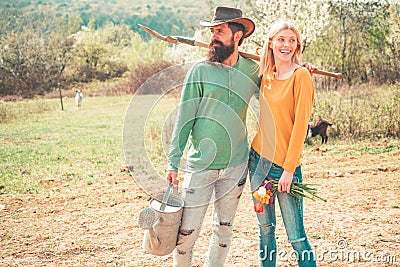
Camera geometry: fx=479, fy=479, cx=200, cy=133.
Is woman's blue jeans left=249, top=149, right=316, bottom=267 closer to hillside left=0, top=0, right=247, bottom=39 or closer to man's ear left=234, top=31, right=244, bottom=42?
man's ear left=234, top=31, right=244, bottom=42

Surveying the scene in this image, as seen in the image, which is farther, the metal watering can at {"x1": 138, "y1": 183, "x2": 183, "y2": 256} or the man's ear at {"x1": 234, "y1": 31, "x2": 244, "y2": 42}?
the man's ear at {"x1": 234, "y1": 31, "x2": 244, "y2": 42}

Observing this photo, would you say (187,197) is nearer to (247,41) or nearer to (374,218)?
(374,218)

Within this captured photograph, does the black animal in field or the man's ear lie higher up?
the man's ear

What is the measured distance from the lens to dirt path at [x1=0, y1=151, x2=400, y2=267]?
12.8 ft

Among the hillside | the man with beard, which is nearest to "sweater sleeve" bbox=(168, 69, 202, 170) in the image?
the man with beard

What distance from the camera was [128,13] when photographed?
5300 inches

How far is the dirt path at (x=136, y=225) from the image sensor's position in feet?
12.8

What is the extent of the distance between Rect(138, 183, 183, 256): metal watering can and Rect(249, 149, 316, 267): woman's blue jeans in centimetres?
49

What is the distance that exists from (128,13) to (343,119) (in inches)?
5179

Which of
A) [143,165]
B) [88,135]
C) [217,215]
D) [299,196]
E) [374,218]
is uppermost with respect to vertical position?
[299,196]

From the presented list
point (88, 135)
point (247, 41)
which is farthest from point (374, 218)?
point (247, 41)

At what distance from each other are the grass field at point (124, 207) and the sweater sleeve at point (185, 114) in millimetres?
480

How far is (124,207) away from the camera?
17.9 ft

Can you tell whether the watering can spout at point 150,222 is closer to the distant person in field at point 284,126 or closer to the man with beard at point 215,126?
the man with beard at point 215,126
